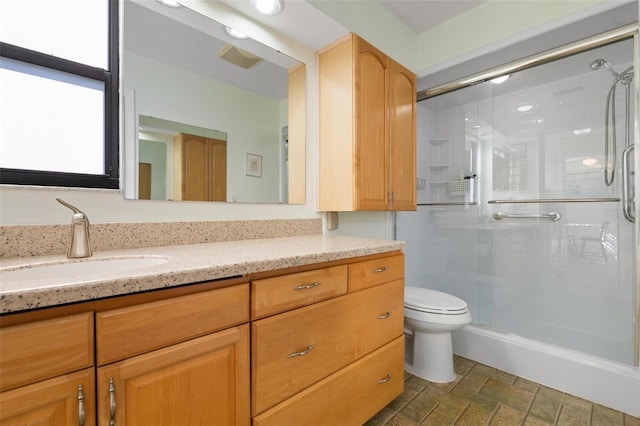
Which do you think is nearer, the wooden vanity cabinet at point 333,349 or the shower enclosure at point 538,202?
the wooden vanity cabinet at point 333,349

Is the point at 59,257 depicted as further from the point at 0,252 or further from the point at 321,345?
the point at 321,345

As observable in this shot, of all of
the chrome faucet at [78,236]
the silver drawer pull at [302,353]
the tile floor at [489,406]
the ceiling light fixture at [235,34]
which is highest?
the ceiling light fixture at [235,34]

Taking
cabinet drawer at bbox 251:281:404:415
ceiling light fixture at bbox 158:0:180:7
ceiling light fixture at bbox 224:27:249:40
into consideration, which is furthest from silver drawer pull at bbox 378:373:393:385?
ceiling light fixture at bbox 158:0:180:7

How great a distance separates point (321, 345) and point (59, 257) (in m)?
0.97

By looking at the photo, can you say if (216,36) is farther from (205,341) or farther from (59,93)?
(205,341)

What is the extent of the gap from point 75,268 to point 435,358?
188 cm

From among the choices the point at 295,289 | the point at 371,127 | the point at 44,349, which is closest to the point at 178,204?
the point at 295,289

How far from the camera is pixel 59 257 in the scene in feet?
3.20

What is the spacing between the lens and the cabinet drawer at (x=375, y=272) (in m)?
1.26

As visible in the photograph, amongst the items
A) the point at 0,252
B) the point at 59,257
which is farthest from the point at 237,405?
the point at 0,252

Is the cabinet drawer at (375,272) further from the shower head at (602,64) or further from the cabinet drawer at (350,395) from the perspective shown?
the shower head at (602,64)

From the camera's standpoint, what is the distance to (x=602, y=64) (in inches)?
77.7

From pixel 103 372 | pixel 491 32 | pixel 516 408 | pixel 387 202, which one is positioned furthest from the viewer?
pixel 491 32

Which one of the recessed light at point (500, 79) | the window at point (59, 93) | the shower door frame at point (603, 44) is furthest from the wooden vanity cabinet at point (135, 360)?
the recessed light at point (500, 79)
